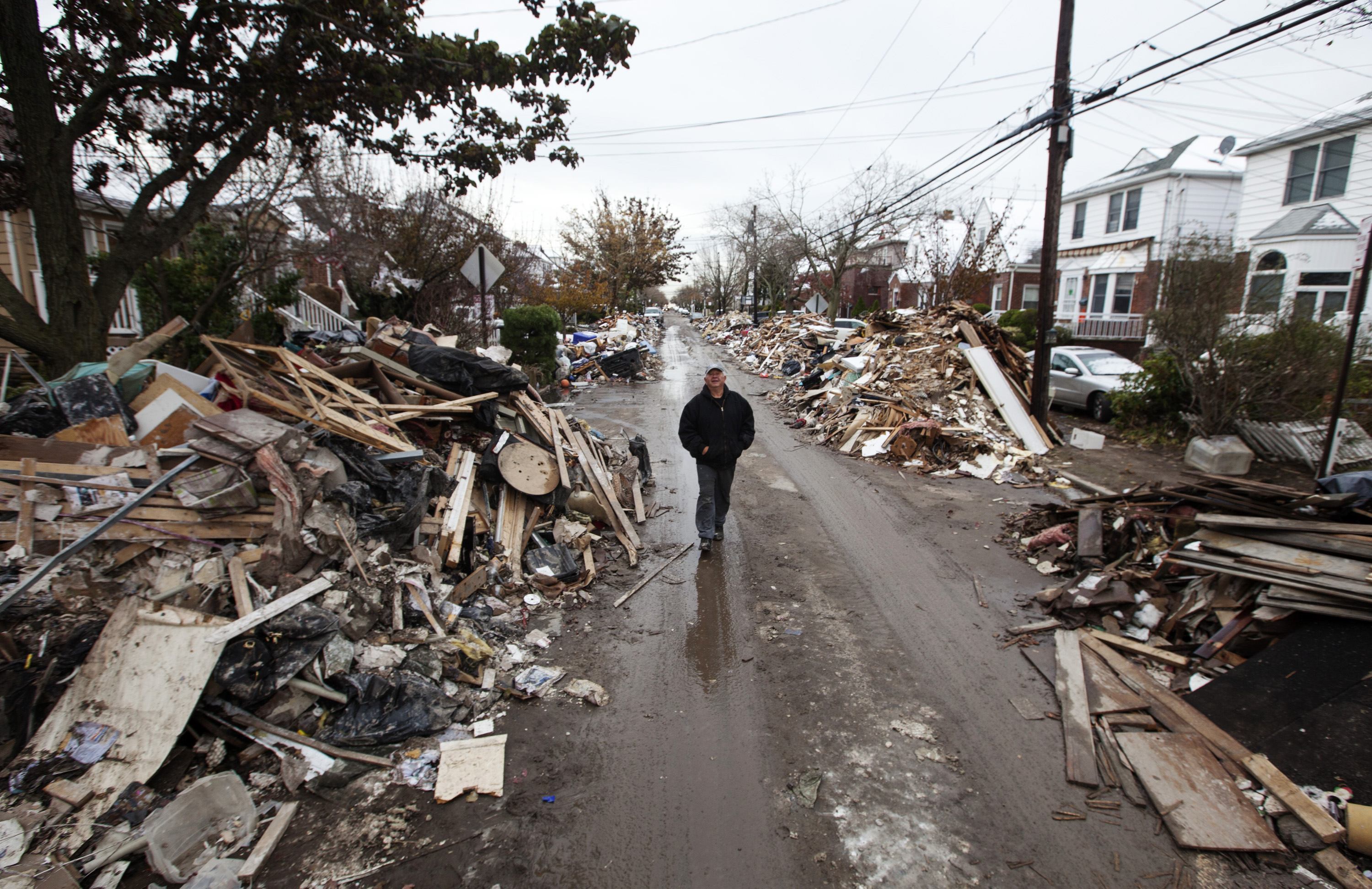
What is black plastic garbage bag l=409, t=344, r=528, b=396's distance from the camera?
24.8 ft

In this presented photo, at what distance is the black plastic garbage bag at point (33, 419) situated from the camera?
4.75 meters

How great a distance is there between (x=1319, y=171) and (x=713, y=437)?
23519 millimetres

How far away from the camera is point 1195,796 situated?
333 cm

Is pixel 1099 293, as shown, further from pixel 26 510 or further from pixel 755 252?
pixel 26 510

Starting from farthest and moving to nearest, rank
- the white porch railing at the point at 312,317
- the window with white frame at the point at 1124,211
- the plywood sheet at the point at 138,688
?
the window with white frame at the point at 1124,211, the white porch railing at the point at 312,317, the plywood sheet at the point at 138,688

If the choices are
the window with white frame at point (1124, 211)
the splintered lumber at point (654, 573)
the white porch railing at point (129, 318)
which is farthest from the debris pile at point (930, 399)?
the window with white frame at point (1124, 211)

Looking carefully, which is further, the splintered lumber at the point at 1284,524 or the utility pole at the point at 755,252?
the utility pole at the point at 755,252

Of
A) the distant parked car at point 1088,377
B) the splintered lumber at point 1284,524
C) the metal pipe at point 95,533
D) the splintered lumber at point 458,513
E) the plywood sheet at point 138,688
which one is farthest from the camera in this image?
the distant parked car at point 1088,377

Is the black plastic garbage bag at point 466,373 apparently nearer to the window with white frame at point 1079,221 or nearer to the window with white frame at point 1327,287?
the window with white frame at point 1327,287

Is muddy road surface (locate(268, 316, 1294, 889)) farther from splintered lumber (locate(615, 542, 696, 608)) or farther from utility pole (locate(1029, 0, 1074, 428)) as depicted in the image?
utility pole (locate(1029, 0, 1074, 428))

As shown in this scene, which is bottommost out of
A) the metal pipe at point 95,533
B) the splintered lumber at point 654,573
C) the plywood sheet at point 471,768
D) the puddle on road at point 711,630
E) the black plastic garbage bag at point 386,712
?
the puddle on road at point 711,630

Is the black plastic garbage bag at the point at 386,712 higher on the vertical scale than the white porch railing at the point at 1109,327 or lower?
lower

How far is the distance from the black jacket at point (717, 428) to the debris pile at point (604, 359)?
485 inches

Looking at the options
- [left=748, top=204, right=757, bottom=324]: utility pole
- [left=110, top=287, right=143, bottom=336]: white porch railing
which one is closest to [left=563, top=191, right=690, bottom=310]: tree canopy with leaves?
[left=748, top=204, right=757, bottom=324]: utility pole
